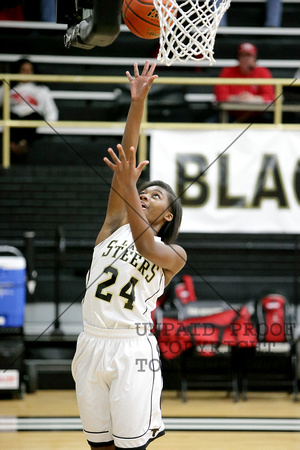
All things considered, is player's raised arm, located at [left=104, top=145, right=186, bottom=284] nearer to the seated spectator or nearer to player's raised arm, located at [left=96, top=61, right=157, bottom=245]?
player's raised arm, located at [left=96, top=61, right=157, bottom=245]

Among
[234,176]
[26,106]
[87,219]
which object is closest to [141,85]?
[234,176]

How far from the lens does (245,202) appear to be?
6328 mm

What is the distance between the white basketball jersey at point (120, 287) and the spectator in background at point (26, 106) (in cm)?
404

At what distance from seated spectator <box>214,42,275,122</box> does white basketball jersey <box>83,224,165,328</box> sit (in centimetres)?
407

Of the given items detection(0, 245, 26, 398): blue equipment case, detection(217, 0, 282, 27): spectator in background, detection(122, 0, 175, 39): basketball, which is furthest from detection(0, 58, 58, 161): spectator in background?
detection(122, 0, 175, 39): basketball

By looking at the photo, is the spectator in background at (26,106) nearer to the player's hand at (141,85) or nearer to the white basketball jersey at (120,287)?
the player's hand at (141,85)

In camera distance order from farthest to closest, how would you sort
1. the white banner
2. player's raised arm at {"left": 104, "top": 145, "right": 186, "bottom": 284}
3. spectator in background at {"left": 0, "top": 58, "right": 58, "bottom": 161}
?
1. spectator in background at {"left": 0, "top": 58, "right": 58, "bottom": 161}
2. the white banner
3. player's raised arm at {"left": 104, "top": 145, "right": 186, "bottom": 284}

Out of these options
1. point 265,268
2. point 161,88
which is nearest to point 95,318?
point 265,268

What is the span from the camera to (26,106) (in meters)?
6.86

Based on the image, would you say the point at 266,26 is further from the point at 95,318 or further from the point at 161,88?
the point at 95,318

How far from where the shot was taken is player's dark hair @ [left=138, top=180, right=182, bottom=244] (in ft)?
10.0

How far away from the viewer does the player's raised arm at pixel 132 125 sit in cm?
291

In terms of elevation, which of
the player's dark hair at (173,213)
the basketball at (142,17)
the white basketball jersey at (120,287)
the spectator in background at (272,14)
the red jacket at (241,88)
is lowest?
the white basketball jersey at (120,287)

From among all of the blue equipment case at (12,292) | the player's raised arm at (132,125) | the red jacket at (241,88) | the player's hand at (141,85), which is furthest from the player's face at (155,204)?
the red jacket at (241,88)
